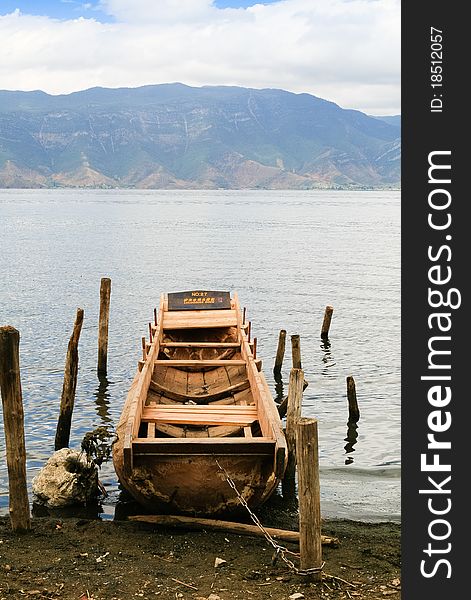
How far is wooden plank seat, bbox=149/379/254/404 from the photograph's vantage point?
16625mm

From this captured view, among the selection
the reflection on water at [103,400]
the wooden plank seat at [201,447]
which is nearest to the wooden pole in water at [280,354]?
the reflection on water at [103,400]

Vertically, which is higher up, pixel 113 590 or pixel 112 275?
pixel 112 275

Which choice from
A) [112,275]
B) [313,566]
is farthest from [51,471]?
[112,275]

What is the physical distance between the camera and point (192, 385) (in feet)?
60.3

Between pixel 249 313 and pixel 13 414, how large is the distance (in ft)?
81.5

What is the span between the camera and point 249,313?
1422 inches

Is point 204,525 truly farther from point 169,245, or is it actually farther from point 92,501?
point 169,245

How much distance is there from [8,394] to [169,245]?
202 feet

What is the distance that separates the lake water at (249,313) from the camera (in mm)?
17359

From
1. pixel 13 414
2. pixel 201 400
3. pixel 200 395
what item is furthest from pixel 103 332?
pixel 13 414

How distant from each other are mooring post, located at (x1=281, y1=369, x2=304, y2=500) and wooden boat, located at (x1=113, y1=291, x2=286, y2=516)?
32 cm

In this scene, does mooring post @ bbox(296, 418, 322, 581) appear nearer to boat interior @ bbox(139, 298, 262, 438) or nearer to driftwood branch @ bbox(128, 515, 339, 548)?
driftwood branch @ bbox(128, 515, 339, 548)

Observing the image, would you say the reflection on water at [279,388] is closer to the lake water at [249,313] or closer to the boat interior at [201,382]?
the lake water at [249,313]

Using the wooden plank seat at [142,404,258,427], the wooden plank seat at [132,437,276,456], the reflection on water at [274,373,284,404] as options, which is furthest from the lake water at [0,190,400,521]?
the wooden plank seat at [132,437,276,456]
